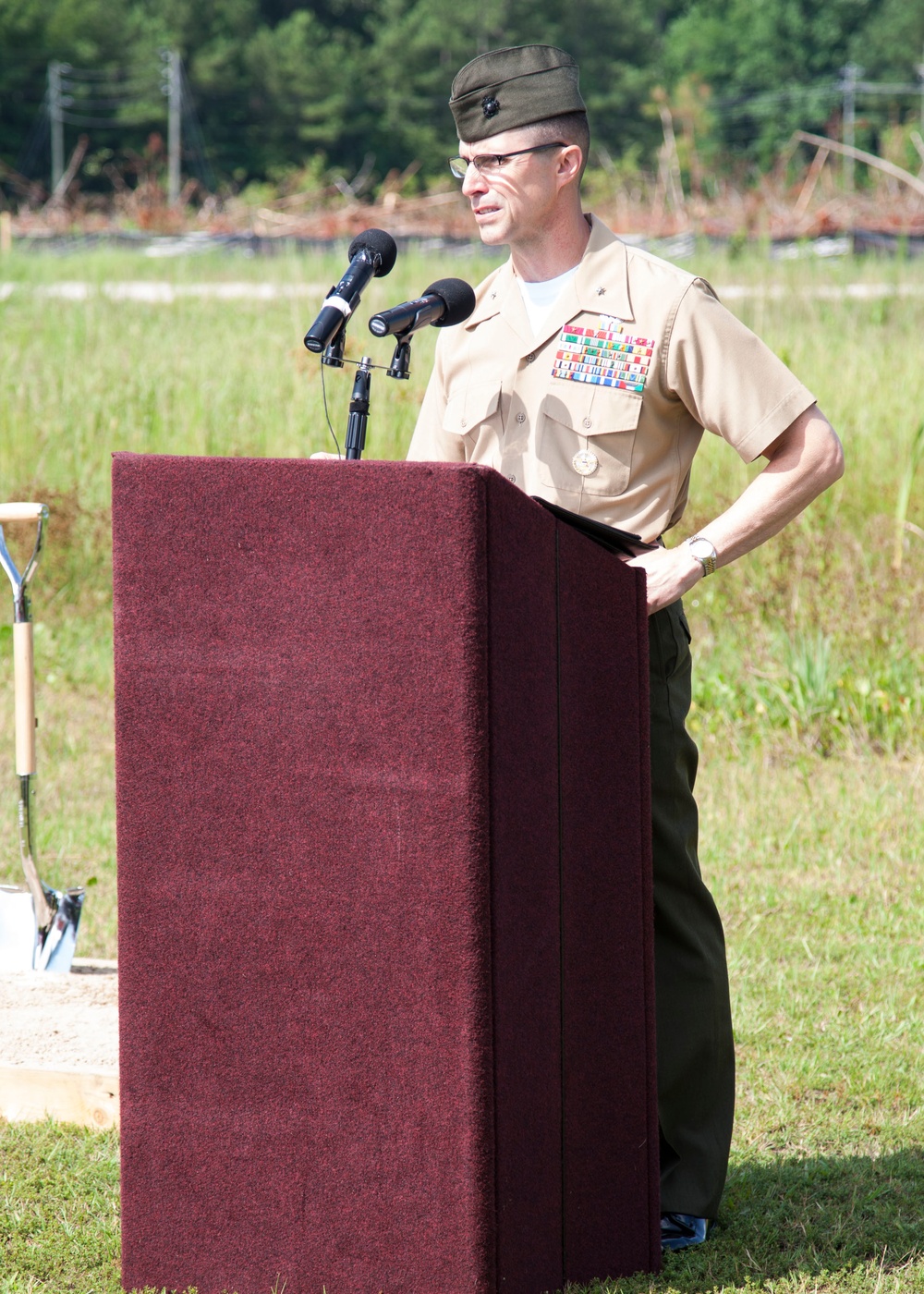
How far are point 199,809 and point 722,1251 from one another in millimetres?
1273

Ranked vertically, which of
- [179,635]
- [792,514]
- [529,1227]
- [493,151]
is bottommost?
[529,1227]

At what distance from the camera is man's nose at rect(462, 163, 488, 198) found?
8.13ft

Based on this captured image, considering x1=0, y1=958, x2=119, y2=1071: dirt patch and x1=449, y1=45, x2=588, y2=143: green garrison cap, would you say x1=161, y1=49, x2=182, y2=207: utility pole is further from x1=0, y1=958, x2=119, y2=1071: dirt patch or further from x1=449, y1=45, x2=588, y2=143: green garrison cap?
x1=449, y1=45, x2=588, y2=143: green garrison cap

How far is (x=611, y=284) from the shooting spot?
252cm

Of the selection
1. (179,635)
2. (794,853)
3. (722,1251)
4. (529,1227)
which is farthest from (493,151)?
(794,853)

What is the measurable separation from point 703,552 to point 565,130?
28.0 inches

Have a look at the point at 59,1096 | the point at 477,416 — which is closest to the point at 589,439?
the point at 477,416

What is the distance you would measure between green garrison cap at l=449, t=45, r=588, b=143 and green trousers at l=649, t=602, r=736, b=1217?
2.75 ft

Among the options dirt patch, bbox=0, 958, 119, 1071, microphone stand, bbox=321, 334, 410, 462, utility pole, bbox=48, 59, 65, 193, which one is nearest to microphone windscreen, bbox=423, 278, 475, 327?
Result: microphone stand, bbox=321, 334, 410, 462

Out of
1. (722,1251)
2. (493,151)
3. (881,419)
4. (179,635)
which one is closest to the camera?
(179,635)

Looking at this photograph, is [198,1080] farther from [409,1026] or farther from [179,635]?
[179,635]

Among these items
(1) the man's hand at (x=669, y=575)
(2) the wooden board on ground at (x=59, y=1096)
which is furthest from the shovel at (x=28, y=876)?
(1) the man's hand at (x=669, y=575)

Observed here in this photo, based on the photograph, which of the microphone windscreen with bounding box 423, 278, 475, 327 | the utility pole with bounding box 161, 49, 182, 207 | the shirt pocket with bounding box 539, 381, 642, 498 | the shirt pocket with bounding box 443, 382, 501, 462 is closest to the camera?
the microphone windscreen with bounding box 423, 278, 475, 327

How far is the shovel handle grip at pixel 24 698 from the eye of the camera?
392 centimetres
